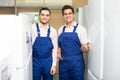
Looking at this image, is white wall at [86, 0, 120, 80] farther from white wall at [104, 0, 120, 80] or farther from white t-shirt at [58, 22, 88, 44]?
white t-shirt at [58, 22, 88, 44]

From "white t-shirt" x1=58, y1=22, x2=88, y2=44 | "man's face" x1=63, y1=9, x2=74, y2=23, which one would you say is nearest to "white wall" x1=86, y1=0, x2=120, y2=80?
"white t-shirt" x1=58, y1=22, x2=88, y2=44

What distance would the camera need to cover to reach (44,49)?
2.70m

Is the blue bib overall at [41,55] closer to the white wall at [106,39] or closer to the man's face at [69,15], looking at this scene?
the man's face at [69,15]

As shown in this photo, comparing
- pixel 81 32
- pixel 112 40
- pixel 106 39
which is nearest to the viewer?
pixel 112 40

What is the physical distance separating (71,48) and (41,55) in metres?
0.38

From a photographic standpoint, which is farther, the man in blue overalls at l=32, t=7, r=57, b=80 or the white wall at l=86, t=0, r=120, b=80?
the man in blue overalls at l=32, t=7, r=57, b=80

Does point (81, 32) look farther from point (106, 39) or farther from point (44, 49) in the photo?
point (106, 39)

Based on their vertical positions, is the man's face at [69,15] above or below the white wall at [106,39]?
above

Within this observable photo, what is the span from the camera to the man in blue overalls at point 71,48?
2.69 meters

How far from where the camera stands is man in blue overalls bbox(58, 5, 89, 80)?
269 cm

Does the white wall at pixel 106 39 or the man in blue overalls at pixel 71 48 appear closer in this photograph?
the white wall at pixel 106 39

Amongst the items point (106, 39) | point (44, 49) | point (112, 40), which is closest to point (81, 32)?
point (44, 49)

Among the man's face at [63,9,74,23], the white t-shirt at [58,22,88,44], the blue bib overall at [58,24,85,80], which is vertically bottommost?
the blue bib overall at [58,24,85,80]

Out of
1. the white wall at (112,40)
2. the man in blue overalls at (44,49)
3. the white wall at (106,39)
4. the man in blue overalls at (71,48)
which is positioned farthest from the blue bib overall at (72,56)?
the white wall at (112,40)
